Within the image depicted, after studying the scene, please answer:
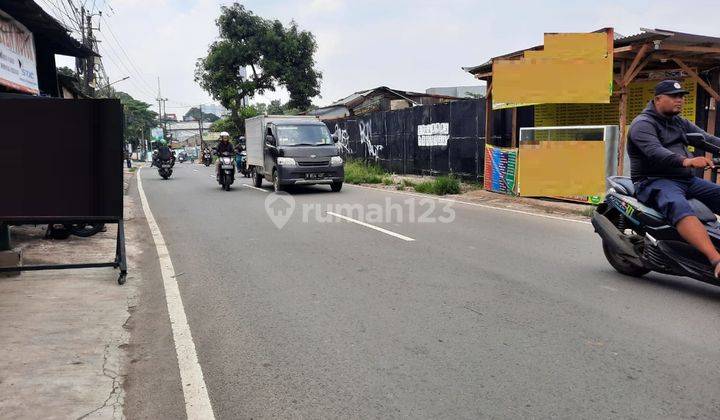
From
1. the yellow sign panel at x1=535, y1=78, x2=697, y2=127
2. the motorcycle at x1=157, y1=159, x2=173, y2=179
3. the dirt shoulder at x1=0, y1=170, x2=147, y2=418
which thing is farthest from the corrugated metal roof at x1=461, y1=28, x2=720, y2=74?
the motorcycle at x1=157, y1=159, x2=173, y2=179

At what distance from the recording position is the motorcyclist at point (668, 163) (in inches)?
203

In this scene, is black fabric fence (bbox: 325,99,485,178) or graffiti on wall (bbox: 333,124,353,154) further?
graffiti on wall (bbox: 333,124,353,154)

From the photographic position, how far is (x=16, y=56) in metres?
11.3

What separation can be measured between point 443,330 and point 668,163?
258 cm

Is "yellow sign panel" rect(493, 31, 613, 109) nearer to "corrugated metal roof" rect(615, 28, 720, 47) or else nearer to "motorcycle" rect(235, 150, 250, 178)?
"corrugated metal roof" rect(615, 28, 720, 47)

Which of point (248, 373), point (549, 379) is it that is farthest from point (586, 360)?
point (248, 373)

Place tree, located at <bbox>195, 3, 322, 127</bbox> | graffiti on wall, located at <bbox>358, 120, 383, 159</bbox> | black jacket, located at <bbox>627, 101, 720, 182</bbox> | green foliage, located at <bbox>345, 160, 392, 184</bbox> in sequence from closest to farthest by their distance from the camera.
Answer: black jacket, located at <bbox>627, 101, 720, 182</bbox> < green foliage, located at <bbox>345, 160, 392, 184</bbox> < graffiti on wall, located at <bbox>358, 120, 383, 159</bbox> < tree, located at <bbox>195, 3, 322, 127</bbox>

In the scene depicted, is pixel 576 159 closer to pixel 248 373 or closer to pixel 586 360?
pixel 586 360

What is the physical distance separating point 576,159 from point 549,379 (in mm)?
8928

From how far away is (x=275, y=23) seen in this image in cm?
4450

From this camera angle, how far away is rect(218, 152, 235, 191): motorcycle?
698 inches

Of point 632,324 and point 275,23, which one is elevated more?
point 275,23

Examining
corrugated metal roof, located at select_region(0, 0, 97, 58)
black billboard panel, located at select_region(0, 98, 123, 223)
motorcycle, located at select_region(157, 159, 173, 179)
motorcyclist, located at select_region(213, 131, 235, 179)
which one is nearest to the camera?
black billboard panel, located at select_region(0, 98, 123, 223)

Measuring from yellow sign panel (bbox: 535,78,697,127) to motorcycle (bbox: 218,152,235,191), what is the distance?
8.90m
